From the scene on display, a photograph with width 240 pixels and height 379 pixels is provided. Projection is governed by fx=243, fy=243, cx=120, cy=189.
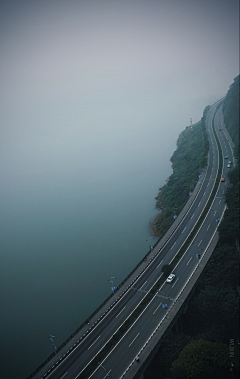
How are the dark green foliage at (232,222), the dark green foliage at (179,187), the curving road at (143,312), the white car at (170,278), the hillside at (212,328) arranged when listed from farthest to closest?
the dark green foliage at (179,187) → the dark green foliage at (232,222) → the white car at (170,278) → the curving road at (143,312) → the hillside at (212,328)

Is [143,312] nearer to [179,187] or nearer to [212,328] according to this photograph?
[212,328]

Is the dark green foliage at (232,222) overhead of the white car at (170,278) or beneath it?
overhead

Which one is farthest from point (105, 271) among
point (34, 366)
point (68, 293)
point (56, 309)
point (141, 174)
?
point (141, 174)

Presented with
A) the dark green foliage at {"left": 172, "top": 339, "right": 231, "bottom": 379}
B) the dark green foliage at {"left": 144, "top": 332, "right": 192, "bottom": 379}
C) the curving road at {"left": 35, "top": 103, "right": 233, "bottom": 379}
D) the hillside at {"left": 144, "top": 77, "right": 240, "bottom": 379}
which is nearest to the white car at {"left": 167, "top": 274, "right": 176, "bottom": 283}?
the curving road at {"left": 35, "top": 103, "right": 233, "bottom": 379}

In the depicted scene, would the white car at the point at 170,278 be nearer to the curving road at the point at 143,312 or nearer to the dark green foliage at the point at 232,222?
the curving road at the point at 143,312

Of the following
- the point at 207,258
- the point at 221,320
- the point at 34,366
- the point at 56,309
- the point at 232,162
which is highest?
the point at 232,162

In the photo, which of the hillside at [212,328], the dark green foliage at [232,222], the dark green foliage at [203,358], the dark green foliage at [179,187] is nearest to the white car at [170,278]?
the hillside at [212,328]

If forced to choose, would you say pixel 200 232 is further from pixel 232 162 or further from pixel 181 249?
pixel 232 162

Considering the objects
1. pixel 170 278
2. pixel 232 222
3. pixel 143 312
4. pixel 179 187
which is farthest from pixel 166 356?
pixel 179 187
